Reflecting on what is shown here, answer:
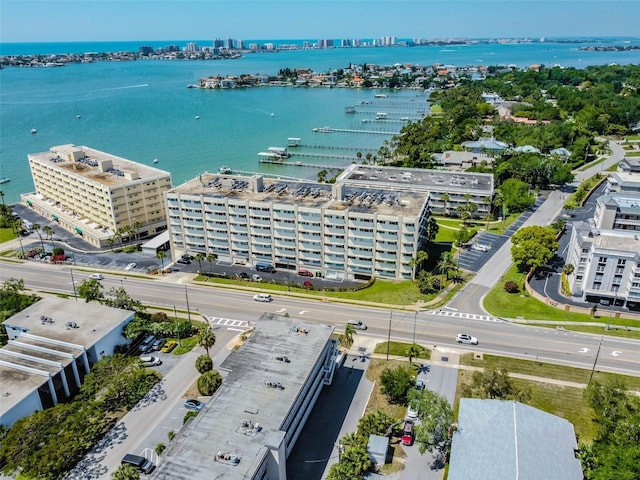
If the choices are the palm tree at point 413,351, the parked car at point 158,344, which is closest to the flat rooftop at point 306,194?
the palm tree at point 413,351

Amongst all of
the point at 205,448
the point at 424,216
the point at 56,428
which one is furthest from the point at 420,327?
the point at 56,428

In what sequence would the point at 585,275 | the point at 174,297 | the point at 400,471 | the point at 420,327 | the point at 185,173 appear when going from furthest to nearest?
the point at 185,173, the point at 174,297, the point at 585,275, the point at 420,327, the point at 400,471

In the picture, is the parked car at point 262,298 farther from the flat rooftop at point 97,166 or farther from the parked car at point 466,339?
the flat rooftop at point 97,166

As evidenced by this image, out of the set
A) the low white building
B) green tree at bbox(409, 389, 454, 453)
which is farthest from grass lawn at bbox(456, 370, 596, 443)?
the low white building

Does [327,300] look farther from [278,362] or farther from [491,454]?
[491,454]

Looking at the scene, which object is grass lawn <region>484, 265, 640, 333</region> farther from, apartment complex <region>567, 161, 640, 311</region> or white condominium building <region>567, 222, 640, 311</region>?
apartment complex <region>567, 161, 640, 311</region>
